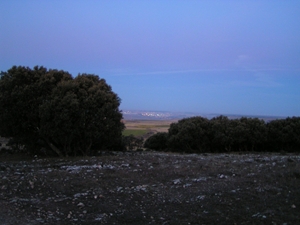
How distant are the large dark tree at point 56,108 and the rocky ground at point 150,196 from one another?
4946 mm

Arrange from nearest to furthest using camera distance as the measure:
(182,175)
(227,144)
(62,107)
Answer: (182,175), (62,107), (227,144)

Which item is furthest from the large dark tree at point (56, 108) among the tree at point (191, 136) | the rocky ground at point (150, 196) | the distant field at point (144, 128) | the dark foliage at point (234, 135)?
the distant field at point (144, 128)

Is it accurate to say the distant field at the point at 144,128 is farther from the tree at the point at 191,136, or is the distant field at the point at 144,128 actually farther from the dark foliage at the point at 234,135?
the dark foliage at the point at 234,135

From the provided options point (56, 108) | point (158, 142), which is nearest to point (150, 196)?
point (56, 108)

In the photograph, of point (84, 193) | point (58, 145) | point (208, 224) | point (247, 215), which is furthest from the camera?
point (58, 145)

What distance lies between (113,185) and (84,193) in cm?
130

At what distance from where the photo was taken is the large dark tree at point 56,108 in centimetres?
1772

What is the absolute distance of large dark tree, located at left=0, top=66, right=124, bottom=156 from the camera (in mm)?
17719

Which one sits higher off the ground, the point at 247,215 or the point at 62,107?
the point at 62,107

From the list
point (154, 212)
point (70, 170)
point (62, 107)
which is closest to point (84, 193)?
point (154, 212)

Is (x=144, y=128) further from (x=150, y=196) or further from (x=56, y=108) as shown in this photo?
(x=150, y=196)

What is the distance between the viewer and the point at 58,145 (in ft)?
67.6

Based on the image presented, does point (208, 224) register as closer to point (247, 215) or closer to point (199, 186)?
point (247, 215)

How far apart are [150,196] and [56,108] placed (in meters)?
9.99
